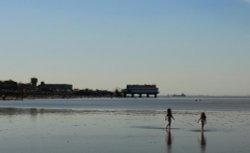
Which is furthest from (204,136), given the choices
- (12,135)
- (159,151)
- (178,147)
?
(12,135)

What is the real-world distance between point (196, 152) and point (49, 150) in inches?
332

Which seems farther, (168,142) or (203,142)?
(203,142)

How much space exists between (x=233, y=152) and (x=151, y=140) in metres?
8.61

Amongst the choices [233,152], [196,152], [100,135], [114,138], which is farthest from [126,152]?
[100,135]

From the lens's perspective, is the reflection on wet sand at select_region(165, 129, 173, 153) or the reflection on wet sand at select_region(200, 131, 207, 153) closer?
the reflection on wet sand at select_region(165, 129, 173, 153)

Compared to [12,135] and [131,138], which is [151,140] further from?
[12,135]

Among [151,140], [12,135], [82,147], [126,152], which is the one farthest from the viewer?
[12,135]

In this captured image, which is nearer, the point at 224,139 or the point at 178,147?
the point at 178,147

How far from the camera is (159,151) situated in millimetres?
30547

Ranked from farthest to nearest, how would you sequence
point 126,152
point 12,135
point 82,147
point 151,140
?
point 12,135, point 151,140, point 82,147, point 126,152

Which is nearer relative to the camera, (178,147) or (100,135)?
(178,147)

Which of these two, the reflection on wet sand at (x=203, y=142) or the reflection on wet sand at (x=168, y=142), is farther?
the reflection on wet sand at (x=203, y=142)

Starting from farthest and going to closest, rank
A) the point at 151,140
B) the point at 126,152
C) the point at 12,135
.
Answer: the point at 12,135 < the point at 151,140 < the point at 126,152

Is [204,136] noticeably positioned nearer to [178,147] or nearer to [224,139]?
[224,139]
